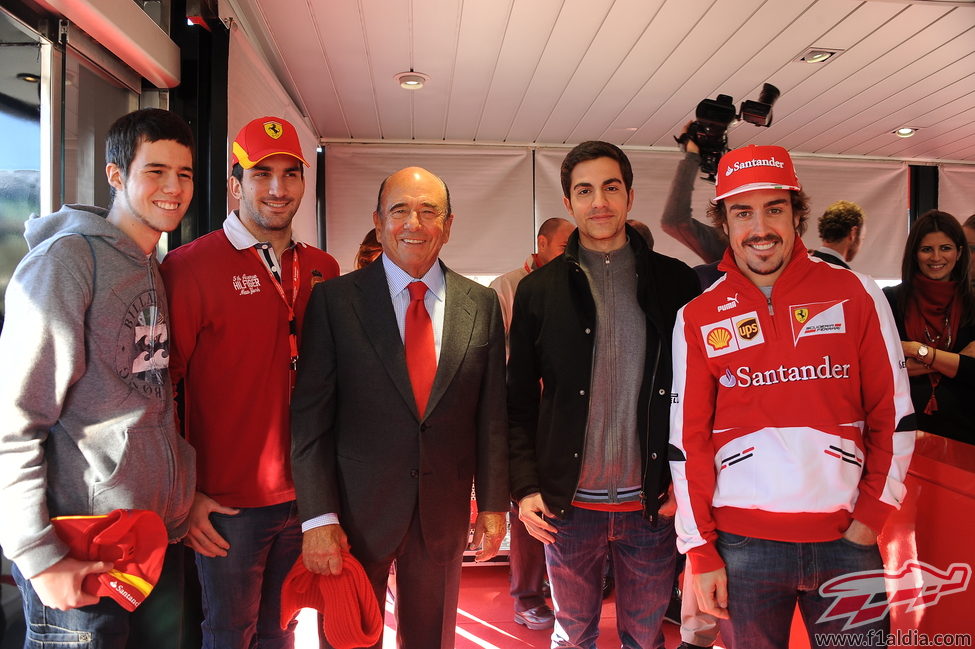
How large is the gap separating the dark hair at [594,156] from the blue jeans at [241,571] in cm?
134

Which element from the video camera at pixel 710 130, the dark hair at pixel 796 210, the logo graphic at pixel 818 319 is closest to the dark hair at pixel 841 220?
the video camera at pixel 710 130

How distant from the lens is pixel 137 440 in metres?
1.50

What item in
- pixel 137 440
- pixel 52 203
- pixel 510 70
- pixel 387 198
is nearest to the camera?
pixel 137 440

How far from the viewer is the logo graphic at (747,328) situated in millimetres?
1654

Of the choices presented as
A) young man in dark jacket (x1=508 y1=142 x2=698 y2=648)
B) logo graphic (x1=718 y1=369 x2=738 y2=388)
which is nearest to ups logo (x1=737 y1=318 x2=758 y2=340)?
logo graphic (x1=718 y1=369 x2=738 y2=388)

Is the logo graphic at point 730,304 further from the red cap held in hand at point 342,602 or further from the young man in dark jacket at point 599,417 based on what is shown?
the red cap held in hand at point 342,602

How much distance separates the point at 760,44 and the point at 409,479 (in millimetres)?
3270

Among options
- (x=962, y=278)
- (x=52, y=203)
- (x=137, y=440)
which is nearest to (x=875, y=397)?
(x=962, y=278)

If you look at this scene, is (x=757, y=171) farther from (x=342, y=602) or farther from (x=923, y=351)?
(x=342, y=602)

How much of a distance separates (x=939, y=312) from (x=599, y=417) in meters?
1.86

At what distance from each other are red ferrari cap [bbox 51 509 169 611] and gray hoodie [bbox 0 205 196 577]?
44mm

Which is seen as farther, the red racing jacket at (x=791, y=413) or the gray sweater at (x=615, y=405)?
the gray sweater at (x=615, y=405)

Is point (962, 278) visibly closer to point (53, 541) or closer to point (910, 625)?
point (910, 625)

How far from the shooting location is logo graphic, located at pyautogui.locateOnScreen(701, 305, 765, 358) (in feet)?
5.42
